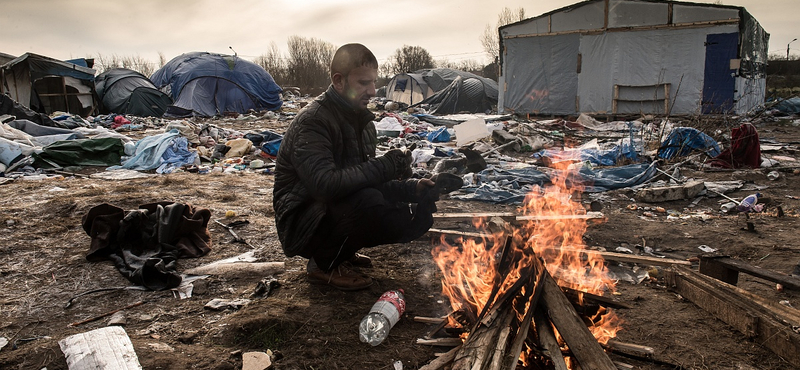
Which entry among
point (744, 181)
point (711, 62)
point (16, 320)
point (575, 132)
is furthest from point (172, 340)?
point (711, 62)

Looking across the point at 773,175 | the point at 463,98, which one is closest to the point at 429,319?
the point at 773,175

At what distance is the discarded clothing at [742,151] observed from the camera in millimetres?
7121

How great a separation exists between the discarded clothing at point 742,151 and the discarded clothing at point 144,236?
7.72 meters

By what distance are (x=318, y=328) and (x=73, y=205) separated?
4011mm

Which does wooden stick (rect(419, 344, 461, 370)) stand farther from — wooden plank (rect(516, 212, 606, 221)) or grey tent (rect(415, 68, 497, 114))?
grey tent (rect(415, 68, 497, 114))

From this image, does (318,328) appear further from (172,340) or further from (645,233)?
(645,233)

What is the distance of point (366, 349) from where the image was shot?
2383mm

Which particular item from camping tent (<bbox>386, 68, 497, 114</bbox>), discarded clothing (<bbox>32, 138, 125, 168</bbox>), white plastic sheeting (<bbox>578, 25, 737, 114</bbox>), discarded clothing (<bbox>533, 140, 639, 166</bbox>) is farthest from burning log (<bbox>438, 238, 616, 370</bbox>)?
camping tent (<bbox>386, 68, 497, 114</bbox>)

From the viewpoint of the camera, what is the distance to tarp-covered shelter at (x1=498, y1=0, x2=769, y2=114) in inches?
573

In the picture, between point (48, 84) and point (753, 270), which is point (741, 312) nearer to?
point (753, 270)

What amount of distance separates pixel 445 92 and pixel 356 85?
2075 cm

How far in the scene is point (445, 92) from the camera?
75.6 feet

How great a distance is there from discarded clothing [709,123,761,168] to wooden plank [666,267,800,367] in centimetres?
555

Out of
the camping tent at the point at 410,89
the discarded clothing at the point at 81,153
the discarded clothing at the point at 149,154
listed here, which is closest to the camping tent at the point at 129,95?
the discarded clothing at the point at 149,154
